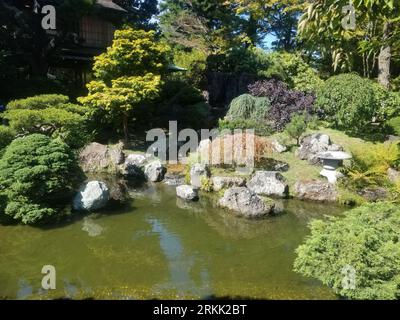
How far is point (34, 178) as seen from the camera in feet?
27.3

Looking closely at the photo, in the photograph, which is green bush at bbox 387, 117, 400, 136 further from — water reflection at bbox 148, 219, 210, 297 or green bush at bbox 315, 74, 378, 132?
water reflection at bbox 148, 219, 210, 297

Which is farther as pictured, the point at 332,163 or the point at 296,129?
the point at 296,129

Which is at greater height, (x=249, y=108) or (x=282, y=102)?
(x=282, y=102)

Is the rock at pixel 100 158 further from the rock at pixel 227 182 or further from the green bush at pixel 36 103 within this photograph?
the rock at pixel 227 182

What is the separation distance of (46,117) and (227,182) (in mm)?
5115

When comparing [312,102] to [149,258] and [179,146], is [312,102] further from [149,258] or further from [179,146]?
[149,258]

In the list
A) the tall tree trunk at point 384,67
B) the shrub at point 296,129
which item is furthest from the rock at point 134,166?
the tall tree trunk at point 384,67

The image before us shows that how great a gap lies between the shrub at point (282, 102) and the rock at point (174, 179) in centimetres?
480

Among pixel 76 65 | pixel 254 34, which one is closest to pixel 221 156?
pixel 76 65

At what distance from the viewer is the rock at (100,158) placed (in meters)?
12.7

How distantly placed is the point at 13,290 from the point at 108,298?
1.48m

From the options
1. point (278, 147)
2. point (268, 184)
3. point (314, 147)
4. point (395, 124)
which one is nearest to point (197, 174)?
point (268, 184)

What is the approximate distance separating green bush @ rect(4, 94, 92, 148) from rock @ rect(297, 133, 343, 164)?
22.4 ft

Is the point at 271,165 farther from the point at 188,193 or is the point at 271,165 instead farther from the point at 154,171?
the point at 154,171
